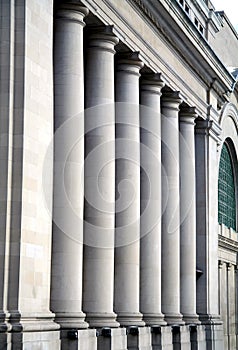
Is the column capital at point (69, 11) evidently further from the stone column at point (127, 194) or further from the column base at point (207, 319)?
the column base at point (207, 319)

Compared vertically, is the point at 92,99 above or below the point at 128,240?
above

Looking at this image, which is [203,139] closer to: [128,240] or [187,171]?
[187,171]

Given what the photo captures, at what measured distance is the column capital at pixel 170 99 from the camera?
170ft

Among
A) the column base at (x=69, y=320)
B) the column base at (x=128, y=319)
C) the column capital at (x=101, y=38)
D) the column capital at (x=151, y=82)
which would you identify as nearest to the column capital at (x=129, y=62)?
the column capital at (x=151, y=82)

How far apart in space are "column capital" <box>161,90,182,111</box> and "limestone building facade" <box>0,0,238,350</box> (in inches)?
2.6

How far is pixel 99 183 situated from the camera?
3906 cm

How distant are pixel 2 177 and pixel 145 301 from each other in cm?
1698

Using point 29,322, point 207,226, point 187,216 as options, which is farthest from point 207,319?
point 29,322

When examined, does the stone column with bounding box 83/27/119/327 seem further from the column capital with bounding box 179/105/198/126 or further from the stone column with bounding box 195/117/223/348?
the stone column with bounding box 195/117/223/348

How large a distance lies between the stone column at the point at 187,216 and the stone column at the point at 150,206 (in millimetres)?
6272

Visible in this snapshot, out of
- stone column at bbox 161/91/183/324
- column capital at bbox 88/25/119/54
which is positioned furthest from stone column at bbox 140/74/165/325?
column capital at bbox 88/25/119/54

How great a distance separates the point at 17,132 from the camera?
1236 inches

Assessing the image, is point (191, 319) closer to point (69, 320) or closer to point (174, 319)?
point (174, 319)

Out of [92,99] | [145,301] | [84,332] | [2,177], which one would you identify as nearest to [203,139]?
[145,301]
